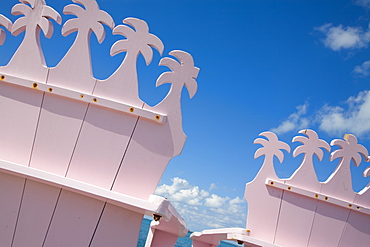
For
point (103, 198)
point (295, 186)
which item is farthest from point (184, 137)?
point (295, 186)

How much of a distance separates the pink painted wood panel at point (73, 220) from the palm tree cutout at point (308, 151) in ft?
7.80

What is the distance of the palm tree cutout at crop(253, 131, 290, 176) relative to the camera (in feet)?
14.5

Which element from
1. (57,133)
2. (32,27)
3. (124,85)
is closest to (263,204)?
(124,85)

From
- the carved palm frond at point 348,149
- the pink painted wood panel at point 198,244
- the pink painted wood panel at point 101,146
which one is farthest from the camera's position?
the pink painted wood panel at point 198,244

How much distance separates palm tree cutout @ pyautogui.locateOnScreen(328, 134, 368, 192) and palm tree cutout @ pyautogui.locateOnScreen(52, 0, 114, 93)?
119 inches

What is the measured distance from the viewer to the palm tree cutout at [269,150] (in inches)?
174

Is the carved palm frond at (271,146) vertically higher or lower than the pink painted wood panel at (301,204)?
higher

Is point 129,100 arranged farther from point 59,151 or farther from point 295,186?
point 295,186

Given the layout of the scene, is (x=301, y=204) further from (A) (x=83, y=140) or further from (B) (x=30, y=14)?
(B) (x=30, y=14)

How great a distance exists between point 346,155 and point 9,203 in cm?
387

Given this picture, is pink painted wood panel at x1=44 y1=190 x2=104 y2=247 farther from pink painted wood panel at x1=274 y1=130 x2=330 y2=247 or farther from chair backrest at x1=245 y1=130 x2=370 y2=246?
pink painted wood panel at x1=274 y1=130 x2=330 y2=247

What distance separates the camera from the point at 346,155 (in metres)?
4.48

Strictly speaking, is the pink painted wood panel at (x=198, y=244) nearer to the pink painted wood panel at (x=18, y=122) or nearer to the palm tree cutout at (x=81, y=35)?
the pink painted wood panel at (x=18, y=122)

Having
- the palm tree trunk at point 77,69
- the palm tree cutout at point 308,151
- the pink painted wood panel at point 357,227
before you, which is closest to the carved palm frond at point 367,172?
the pink painted wood panel at point 357,227
